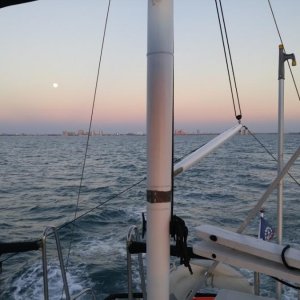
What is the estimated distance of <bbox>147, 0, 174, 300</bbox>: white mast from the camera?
6.05 ft

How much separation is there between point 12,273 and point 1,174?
26311 millimetres

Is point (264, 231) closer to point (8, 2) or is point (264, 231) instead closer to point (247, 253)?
point (247, 253)

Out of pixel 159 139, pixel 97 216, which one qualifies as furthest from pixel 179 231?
pixel 97 216

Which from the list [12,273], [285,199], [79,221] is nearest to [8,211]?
[79,221]

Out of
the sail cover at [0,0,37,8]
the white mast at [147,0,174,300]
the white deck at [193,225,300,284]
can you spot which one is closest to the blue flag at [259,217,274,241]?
the white deck at [193,225,300,284]

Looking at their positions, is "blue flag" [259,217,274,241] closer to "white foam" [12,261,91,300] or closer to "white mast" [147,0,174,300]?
"white mast" [147,0,174,300]

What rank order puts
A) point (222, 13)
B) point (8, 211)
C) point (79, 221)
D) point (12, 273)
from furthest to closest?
point (8, 211)
point (79, 221)
point (12, 273)
point (222, 13)

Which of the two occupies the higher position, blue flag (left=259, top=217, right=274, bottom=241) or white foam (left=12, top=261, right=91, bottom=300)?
blue flag (left=259, top=217, right=274, bottom=241)

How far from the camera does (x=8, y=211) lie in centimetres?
1664

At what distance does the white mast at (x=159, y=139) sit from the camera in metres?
1.84

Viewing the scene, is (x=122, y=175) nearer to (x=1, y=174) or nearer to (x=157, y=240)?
(x=1, y=174)

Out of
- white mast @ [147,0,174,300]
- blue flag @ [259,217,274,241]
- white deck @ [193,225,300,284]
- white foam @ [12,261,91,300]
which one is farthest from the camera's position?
white foam @ [12,261,91,300]

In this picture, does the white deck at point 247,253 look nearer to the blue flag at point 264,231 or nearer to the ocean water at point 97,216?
the ocean water at point 97,216

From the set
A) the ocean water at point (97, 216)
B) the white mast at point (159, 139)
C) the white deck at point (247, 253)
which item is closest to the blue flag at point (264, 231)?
the ocean water at point (97, 216)
